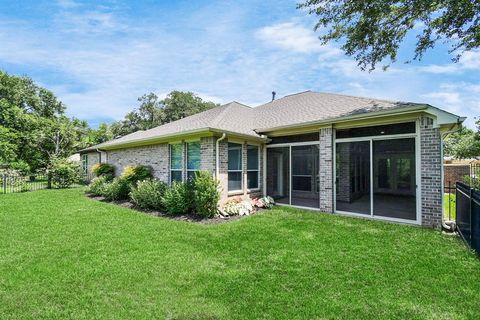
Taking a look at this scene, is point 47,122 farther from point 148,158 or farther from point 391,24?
point 391,24

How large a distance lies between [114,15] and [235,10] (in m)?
3.98

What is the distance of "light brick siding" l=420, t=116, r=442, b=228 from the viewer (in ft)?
22.1

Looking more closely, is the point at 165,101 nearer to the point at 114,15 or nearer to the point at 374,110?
the point at 114,15

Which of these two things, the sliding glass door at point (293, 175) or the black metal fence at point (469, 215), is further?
the sliding glass door at point (293, 175)

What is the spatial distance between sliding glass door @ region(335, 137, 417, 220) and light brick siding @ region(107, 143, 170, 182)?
7373mm

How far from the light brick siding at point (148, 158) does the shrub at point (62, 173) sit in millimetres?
4548

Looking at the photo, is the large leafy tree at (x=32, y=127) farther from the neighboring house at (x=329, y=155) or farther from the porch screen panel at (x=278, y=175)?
the porch screen panel at (x=278, y=175)

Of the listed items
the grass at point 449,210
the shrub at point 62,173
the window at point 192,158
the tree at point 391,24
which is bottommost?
the grass at point 449,210

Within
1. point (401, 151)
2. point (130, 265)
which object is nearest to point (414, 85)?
point (401, 151)

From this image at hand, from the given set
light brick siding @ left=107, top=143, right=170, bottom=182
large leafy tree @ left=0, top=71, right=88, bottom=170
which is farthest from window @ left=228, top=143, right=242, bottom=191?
large leafy tree @ left=0, top=71, right=88, bottom=170

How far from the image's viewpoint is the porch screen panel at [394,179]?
7.72 metres

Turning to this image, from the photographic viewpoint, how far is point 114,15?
8.09 meters

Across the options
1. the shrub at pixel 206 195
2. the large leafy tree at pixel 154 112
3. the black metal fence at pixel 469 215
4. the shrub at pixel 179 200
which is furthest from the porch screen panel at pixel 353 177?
the large leafy tree at pixel 154 112

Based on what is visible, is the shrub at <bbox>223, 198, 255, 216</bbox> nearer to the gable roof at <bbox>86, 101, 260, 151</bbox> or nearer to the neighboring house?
the neighboring house
